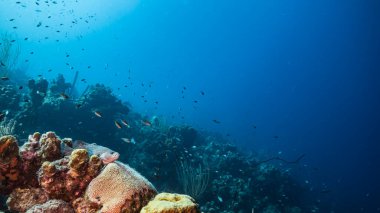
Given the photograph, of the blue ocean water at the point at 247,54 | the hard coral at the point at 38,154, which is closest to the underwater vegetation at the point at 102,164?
the hard coral at the point at 38,154

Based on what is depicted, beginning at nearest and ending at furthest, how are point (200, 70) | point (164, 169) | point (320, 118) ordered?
point (164, 169)
point (320, 118)
point (200, 70)

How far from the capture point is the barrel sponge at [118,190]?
3.32 metres

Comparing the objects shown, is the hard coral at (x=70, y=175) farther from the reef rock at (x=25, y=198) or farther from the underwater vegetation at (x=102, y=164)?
the reef rock at (x=25, y=198)

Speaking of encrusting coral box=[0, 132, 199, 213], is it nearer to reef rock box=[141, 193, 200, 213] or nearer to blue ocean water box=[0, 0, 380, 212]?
reef rock box=[141, 193, 200, 213]

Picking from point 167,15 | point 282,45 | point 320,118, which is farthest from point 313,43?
point 167,15

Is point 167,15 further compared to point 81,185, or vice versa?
point 167,15

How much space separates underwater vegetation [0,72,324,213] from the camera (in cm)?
368

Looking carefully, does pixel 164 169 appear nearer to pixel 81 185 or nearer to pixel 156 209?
pixel 81 185

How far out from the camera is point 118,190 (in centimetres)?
343

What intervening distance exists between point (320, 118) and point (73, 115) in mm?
134361

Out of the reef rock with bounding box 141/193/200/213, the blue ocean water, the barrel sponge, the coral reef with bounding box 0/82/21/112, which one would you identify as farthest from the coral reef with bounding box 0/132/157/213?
the blue ocean water

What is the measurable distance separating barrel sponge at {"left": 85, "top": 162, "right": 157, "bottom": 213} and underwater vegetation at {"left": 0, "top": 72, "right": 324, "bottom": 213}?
1 centimetres

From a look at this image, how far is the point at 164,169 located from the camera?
1151 cm

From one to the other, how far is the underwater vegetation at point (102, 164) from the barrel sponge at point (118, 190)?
12 mm
